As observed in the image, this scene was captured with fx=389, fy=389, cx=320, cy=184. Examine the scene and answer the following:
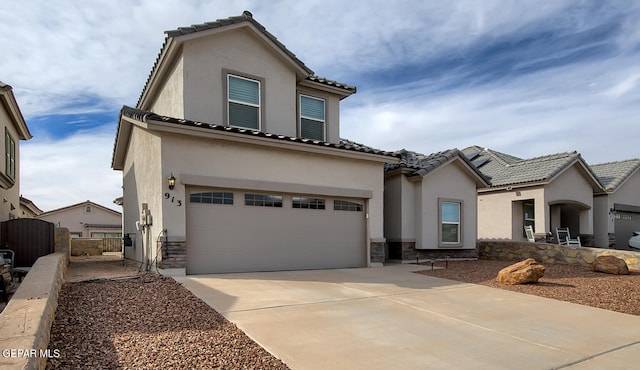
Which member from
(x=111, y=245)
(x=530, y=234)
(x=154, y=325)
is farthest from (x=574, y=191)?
(x=111, y=245)

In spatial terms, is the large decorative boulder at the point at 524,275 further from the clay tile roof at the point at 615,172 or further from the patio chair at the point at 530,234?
the clay tile roof at the point at 615,172

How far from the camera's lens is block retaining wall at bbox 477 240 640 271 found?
40.8ft

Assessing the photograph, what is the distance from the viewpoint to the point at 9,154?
1451 cm

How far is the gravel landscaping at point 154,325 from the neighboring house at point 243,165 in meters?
1.99

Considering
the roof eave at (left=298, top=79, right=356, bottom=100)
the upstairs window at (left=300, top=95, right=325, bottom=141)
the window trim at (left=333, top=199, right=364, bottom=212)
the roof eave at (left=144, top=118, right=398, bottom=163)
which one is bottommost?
the window trim at (left=333, top=199, right=364, bottom=212)

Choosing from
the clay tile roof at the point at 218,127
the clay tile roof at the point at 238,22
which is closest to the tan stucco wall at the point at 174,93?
the clay tile roof at the point at 238,22

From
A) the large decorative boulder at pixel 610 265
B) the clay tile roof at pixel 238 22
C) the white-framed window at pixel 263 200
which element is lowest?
the large decorative boulder at pixel 610 265

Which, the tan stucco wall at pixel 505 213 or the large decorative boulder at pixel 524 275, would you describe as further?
Result: the tan stucco wall at pixel 505 213

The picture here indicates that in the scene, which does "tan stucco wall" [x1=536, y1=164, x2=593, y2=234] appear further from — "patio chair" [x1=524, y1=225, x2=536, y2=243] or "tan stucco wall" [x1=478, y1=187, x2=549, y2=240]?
"patio chair" [x1=524, y1=225, x2=536, y2=243]

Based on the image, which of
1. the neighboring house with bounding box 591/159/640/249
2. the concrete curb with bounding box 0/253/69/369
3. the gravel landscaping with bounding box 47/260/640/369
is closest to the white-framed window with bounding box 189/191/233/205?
the gravel landscaping with bounding box 47/260/640/369

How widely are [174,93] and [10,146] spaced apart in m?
7.72

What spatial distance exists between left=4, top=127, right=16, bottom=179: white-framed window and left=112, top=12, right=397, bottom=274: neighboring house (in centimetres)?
367

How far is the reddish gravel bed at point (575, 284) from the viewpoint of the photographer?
7.87 m

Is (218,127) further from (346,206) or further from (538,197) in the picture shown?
(538,197)
